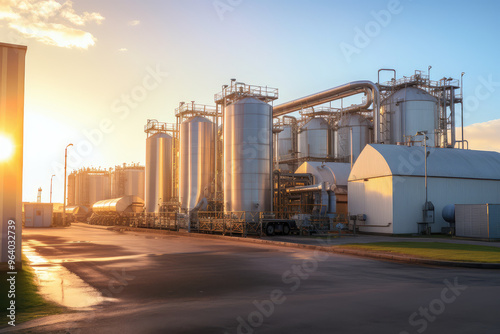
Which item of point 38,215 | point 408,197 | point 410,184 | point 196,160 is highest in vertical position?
point 196,160

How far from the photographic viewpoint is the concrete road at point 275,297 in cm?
859

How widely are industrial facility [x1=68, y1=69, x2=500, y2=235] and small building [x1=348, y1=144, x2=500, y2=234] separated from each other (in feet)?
0.30

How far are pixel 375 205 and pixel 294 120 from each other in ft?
100.0

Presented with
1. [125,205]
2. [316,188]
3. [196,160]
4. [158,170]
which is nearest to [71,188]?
[125,205]

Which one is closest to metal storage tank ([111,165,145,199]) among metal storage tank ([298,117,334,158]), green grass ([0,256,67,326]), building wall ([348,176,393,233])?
metal storage tank ([298,117,334,158])

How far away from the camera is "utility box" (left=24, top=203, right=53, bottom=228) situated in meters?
64.4

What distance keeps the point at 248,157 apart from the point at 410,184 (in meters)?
13.8

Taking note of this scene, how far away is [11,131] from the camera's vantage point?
631 inches

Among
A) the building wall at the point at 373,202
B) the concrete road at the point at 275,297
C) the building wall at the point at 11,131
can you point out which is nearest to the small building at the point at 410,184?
the building wall at the point at 373,202

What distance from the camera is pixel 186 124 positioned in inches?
2005

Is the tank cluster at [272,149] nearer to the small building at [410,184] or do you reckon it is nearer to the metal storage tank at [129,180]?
the small building at [410,184]

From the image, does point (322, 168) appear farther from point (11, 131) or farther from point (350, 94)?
point (11, 131)

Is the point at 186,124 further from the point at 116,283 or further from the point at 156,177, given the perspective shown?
the point at 116,283

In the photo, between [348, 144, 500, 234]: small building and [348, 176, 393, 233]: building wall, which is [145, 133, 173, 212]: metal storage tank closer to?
[348, 144, 500, 234]: small building
